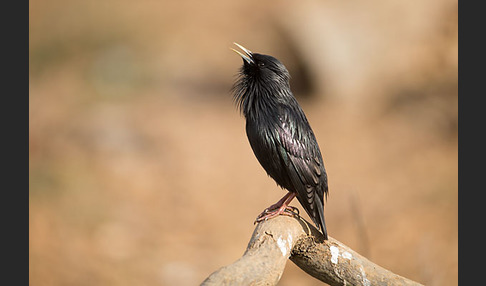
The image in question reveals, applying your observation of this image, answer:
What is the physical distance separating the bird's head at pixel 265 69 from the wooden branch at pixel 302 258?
1.23 metres

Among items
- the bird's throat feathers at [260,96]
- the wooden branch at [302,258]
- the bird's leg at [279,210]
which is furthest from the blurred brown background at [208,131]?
the wooden branch at [302,258]

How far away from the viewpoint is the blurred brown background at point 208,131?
947 cm

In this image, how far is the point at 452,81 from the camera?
1303cm

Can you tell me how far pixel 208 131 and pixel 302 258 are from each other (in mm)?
7373

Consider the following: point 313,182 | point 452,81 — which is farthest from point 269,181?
point 313,182

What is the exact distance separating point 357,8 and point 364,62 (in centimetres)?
114

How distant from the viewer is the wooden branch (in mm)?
4105

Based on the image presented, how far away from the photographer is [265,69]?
17.3ft

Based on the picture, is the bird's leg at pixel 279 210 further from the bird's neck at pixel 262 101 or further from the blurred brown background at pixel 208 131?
the blurred brown background at pixel 208 131

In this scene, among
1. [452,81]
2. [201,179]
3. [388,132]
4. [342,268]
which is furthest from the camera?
[452,81]

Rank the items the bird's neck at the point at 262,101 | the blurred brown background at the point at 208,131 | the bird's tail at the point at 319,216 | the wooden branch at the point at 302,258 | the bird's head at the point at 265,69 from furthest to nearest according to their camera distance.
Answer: the blurred brown background at the point at 208,131 < the bird's head at the point at 265,69 < the bird's neck at the point at 262,101 < the bird's tail at the point at 319,216 < the wooden branch at the point at 302,258

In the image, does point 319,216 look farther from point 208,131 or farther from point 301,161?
point 208,131

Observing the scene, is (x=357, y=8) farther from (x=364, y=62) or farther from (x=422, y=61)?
(x=422, y=61)

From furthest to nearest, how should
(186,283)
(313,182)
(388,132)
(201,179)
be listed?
Result: (388,132) < (201,179) < (186,283) < (313,182)
